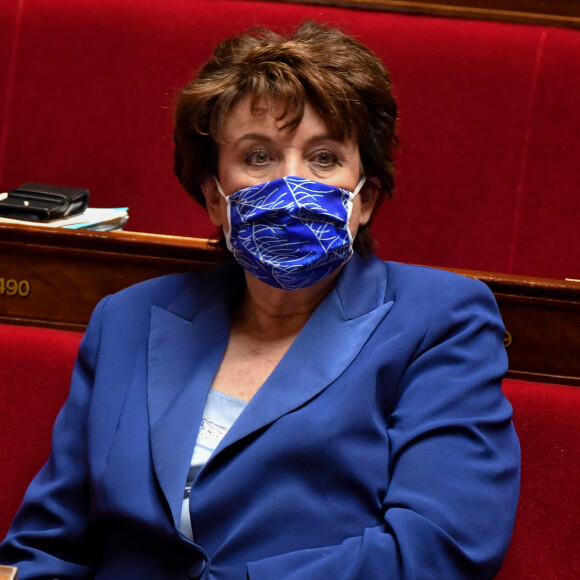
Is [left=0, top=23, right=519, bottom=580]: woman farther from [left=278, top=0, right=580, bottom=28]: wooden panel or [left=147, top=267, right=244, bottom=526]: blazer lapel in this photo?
[left=278, top=0, right=580, bottom=28]: wooden panel

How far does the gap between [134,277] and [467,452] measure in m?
0.65

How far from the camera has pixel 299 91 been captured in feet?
3.18

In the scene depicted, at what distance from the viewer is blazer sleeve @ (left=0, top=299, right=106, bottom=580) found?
0.99m

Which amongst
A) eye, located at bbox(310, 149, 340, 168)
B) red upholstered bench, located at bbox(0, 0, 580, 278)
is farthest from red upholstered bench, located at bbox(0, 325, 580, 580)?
red upholstered bench, located at bbox(0, 0, 580, 278)

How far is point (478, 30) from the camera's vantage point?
1.77 m

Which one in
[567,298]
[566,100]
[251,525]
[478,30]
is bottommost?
[251,525]

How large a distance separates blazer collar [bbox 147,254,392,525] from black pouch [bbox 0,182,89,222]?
0.48 m

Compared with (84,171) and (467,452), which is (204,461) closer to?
(467,452)

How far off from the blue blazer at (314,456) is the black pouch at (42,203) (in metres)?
0.49

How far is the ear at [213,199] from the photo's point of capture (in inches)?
42.0

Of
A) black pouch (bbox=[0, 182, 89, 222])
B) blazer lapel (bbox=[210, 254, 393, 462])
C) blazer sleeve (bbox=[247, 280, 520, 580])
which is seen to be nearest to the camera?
blazer sleeve (bbox=[247, 280, 520, 580])

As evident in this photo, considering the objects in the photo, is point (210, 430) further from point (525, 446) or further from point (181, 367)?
point (525, 446)

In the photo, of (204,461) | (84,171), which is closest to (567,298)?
(204,461)

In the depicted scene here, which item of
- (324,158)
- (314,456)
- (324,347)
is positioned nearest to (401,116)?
(324,158)
